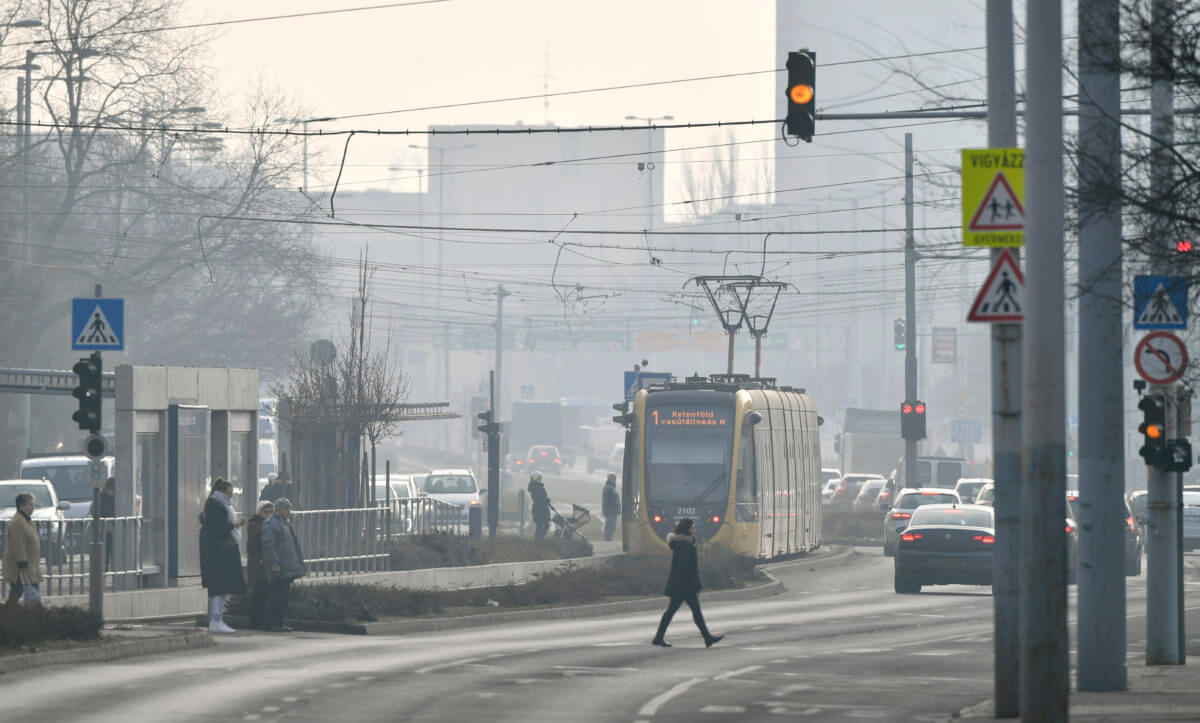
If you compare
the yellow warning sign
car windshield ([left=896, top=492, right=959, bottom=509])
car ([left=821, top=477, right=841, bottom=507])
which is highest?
the yellow warning sign

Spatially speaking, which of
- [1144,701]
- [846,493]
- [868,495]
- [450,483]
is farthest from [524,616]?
[846,493]

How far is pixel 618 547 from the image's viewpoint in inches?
1750

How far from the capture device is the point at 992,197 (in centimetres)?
1253

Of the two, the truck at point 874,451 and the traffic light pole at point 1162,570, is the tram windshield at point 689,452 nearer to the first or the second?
the traffic light pole at point 1162,570

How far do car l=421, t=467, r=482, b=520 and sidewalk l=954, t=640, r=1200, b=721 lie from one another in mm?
38356

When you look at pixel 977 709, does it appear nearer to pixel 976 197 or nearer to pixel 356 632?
pixel 976 197

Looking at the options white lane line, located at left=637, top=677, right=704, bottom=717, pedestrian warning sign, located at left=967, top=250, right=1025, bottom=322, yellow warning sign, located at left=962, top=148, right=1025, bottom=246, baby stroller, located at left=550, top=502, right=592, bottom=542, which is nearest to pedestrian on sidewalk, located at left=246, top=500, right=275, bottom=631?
white lane line, located at left=637, top=677, right=704, bottom=717

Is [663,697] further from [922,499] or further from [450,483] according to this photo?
A: [450,483]

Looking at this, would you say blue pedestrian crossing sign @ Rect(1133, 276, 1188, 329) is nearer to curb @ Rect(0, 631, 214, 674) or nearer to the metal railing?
curb @ Rect(0, 631, 214, 674)

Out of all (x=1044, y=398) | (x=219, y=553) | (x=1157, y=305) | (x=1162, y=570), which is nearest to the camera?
(x=1044, y=398)

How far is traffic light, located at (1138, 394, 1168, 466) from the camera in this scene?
58.3ft

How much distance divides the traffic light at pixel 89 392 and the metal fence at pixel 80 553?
2161 mm

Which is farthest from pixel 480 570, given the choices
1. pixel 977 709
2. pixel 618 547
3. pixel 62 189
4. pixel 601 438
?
pixel 601 438

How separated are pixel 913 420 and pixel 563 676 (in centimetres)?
2816
